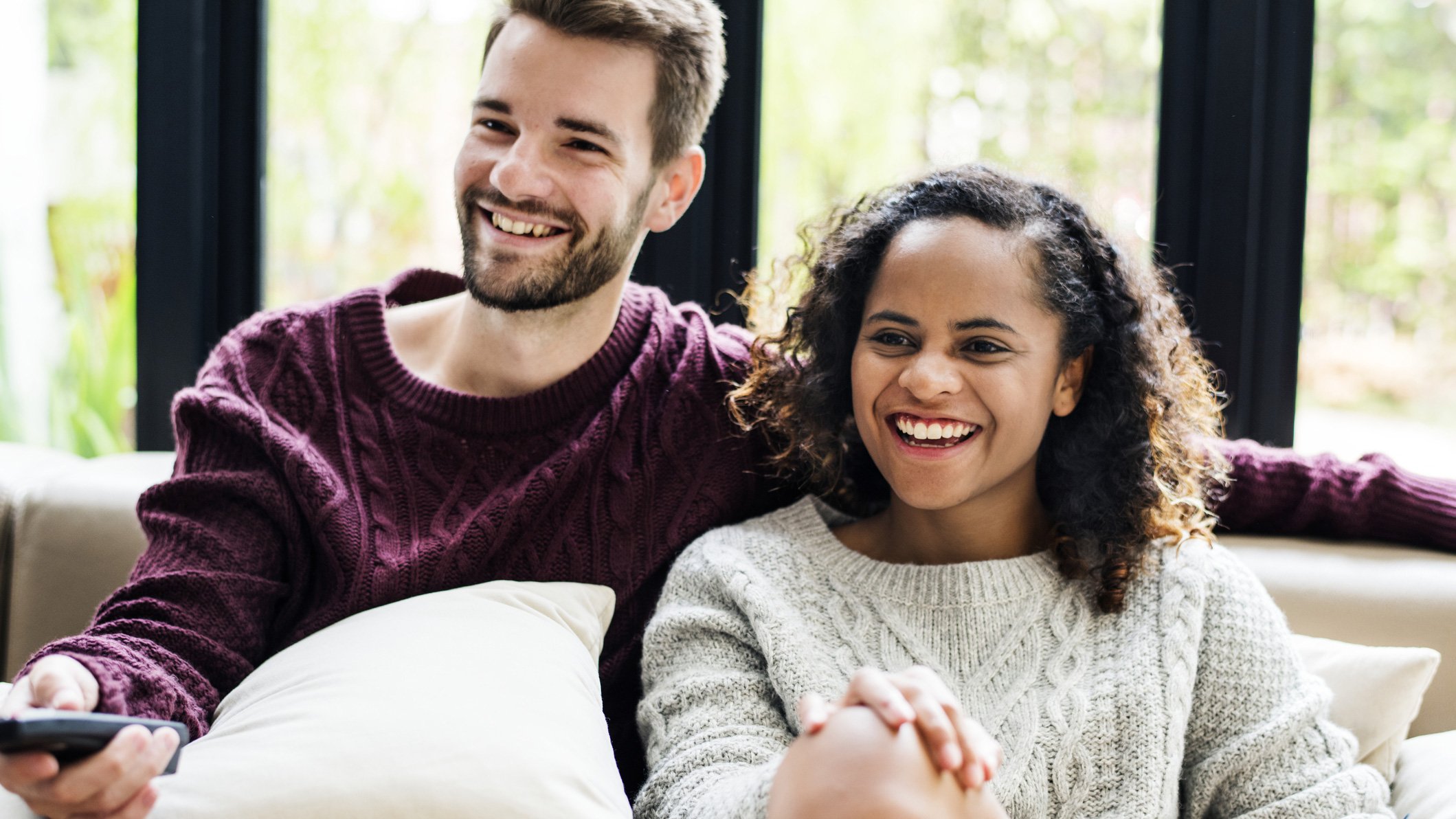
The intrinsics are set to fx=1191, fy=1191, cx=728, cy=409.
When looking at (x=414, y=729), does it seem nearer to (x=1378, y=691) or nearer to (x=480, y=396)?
(x=480, y=396)

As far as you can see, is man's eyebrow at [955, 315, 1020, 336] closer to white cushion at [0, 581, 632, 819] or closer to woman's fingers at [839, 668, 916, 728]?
woman's fingers at [839, 668, 916, 728]

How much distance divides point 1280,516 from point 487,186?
3.87ft

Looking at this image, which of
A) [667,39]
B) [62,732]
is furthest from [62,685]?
→ [667,39]

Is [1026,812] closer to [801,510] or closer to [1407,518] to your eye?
[801,510]

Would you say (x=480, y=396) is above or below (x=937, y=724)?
above

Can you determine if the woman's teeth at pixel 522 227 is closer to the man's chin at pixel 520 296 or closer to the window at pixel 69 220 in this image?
the man's chin at pixel 520 296

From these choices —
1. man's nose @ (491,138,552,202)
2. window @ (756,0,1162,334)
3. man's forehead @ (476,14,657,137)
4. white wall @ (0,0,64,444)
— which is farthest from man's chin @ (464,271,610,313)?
white wall @ (0,0,64,444)

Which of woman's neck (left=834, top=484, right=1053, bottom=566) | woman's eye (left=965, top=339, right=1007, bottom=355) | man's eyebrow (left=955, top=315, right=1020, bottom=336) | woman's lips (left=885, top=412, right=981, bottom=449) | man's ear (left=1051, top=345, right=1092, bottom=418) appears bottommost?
woman's neck (left=834, top=484, right=1053, bottom=566)

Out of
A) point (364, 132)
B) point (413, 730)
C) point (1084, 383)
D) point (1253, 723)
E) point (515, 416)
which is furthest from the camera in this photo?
point (364, 132)

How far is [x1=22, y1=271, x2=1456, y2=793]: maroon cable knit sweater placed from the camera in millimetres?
1466

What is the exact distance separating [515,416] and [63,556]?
2.43 feet

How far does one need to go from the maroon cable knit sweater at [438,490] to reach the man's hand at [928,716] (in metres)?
0.52

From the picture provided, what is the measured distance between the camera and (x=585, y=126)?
5.19 ft

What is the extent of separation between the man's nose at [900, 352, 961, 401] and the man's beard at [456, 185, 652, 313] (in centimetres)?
48
